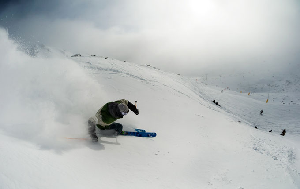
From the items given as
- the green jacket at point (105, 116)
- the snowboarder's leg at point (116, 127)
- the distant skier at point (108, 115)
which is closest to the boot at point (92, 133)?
the distant skier at point (108, 115)

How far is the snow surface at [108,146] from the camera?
12.4ft

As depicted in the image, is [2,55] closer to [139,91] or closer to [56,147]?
[56,147]

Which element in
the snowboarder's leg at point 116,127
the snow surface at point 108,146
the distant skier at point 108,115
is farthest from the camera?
the snowboarder's leg at point 116,127

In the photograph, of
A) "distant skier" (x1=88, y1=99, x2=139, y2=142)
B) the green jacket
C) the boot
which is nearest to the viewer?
"distant skier" (x1=88, y1=99, x2=139, y2=142)

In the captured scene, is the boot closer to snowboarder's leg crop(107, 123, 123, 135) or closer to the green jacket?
the green jacket

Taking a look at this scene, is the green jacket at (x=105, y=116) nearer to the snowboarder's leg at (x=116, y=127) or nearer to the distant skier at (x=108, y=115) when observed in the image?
the distant skier at (x=108, y=115)

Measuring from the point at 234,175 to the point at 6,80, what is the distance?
983 cm

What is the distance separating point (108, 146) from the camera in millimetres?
Answer: 6102

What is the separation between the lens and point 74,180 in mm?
3473

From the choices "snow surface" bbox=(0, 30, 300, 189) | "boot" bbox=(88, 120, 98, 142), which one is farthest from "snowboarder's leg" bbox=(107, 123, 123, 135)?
"boot" bbox=(88, 120, 98, 142)

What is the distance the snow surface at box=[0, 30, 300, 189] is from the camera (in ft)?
12.4

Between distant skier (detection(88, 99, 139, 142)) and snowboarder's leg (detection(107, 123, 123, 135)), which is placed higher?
distant skier (detection(88, 99, 139, 142))

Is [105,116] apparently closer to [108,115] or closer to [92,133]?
[108,115]

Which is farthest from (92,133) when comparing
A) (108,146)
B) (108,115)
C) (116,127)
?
(116,127)
